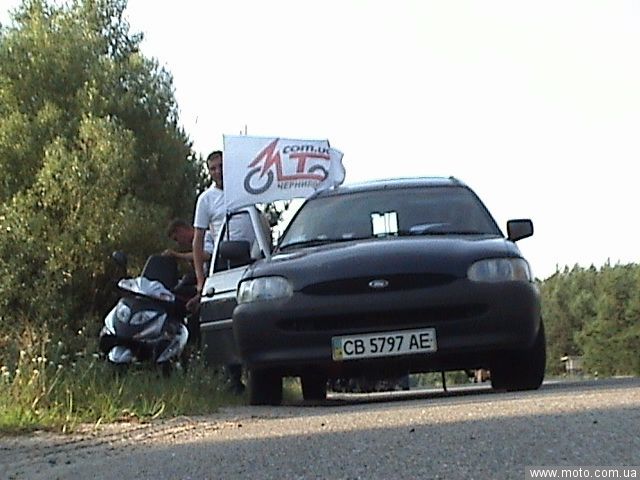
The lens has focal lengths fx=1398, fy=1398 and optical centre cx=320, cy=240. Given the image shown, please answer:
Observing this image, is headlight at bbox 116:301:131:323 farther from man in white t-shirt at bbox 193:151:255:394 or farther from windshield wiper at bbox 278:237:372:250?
windshield wiper at bbox 278:237:372:250

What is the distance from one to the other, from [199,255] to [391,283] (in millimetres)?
3350

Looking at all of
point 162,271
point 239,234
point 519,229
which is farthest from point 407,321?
point 162,271

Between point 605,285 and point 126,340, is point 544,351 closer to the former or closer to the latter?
point 126,340

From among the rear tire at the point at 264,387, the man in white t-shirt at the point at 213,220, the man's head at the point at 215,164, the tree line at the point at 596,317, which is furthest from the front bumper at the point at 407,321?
the tree line at the point at 596,317

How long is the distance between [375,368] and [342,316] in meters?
0.44

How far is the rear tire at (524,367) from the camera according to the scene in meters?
9.12

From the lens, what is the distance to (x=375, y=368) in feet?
29.5

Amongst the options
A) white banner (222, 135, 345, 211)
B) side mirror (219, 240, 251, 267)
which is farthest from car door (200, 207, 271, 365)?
white banner (222, 135, 345, 211)

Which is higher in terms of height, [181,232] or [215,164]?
[215,164]

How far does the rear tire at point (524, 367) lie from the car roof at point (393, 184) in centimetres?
162

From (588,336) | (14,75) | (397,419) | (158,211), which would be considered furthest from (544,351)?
(588,336)

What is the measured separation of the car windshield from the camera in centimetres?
982

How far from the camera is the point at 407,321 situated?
8812mm

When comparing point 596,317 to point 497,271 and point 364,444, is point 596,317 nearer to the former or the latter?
point 497,271
